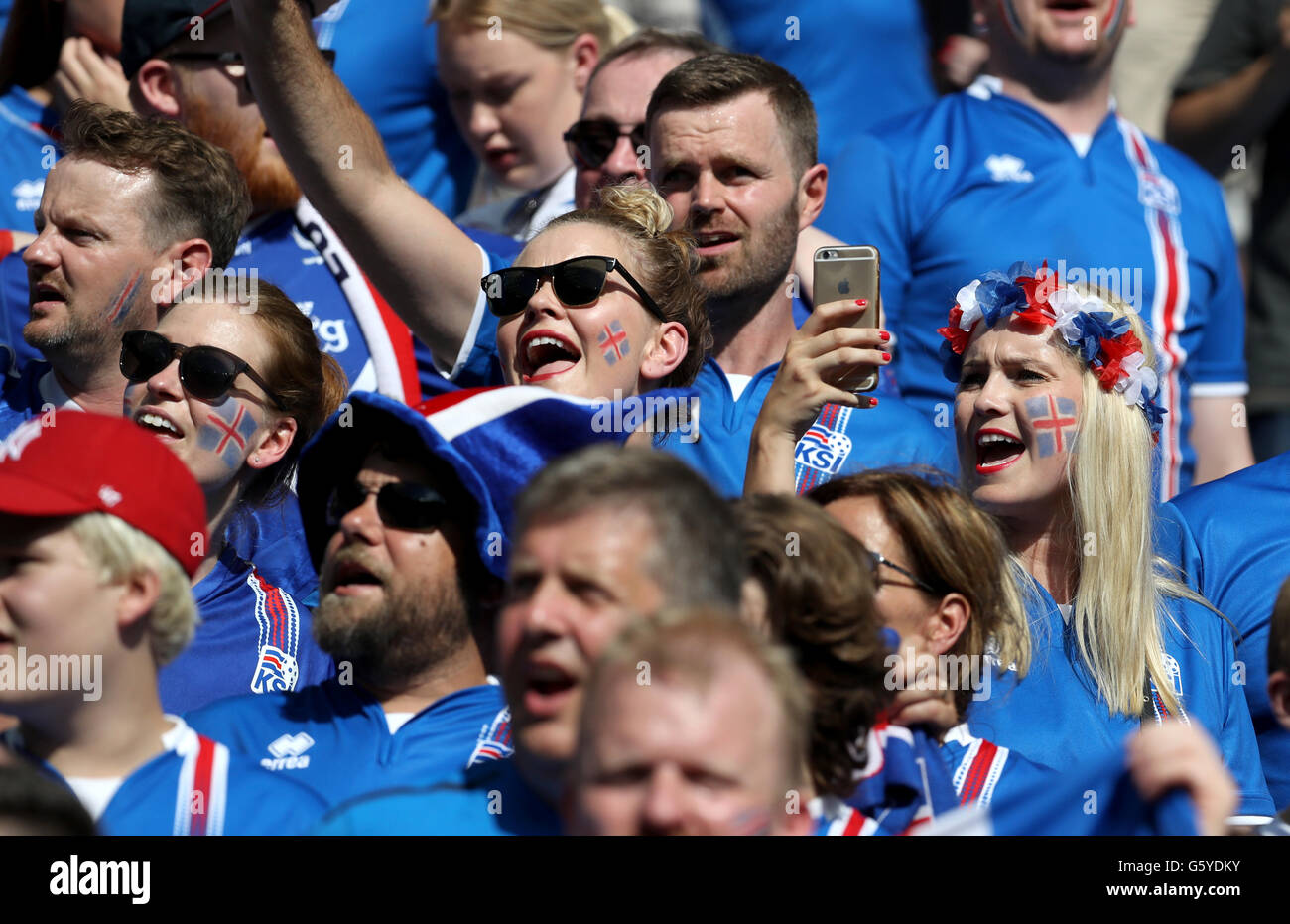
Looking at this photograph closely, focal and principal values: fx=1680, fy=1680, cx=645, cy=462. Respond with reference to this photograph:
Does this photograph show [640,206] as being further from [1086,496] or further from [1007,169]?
[1007,169]

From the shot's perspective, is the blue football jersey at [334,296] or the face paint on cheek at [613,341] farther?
the blue football jersey at [334,296]

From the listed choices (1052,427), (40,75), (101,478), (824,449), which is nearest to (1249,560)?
(1052,427)

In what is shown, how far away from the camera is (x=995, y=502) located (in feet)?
13.6

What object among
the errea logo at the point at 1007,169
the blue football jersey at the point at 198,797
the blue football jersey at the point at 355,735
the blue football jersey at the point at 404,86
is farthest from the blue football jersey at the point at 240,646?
the errea logo at the point at 1007,169

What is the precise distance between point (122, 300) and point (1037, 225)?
110 inches

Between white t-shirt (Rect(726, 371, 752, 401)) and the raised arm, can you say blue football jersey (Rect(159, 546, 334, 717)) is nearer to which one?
the raised arm

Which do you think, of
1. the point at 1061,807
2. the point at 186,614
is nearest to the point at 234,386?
the point at 186,614

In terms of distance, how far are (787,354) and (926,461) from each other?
81 cm

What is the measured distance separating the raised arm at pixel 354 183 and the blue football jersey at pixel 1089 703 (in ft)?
5.30

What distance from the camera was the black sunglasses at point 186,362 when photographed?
3.91 meters

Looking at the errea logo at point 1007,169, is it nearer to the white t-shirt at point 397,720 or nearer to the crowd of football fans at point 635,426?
the crowd of football fans at point 635,426

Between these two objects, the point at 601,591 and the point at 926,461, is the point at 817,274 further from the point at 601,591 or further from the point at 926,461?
the point at 601,591

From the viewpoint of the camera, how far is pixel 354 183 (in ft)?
13.2

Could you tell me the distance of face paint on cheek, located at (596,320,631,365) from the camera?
400 centimetres
